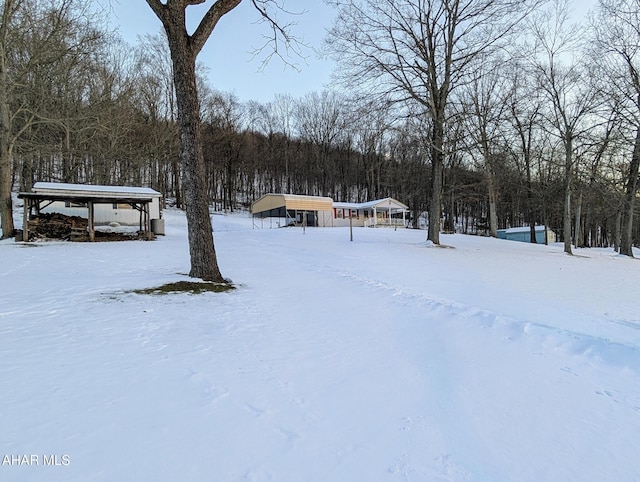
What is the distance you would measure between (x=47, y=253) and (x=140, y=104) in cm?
2535

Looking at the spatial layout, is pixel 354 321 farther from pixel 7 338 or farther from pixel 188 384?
pixel 7 338

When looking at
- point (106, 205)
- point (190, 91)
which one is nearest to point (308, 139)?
point (106, 205)

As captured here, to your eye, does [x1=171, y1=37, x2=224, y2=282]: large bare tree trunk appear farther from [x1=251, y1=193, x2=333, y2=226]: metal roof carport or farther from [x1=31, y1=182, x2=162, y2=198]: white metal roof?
[x1=251, y1=193, x2=333, y2=226]: metal roof carport

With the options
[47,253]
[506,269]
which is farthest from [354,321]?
[47,253]

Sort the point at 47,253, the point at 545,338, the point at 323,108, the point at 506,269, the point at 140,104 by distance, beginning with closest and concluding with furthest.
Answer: the point at 545,338 < the point at 506,269 < the point at 47,253 < the point at 140,104 < the point at 323,108

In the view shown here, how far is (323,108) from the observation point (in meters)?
48.9

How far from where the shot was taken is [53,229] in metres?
15.8

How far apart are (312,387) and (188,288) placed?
12.2 ft

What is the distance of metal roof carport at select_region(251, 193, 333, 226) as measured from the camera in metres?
33.4

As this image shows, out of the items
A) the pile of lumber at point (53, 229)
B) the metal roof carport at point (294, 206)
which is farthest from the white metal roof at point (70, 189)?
the metal roof carport at point (294, 206)

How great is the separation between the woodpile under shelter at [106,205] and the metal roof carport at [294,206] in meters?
12.4

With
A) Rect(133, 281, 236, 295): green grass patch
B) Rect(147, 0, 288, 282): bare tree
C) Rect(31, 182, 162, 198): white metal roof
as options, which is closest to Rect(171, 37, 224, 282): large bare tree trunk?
Rect(147, 0, 288, 282): bare tree

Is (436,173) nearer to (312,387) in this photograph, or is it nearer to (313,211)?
(312,387)

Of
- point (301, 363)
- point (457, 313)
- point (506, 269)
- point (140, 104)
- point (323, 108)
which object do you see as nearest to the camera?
point (301, 363)
